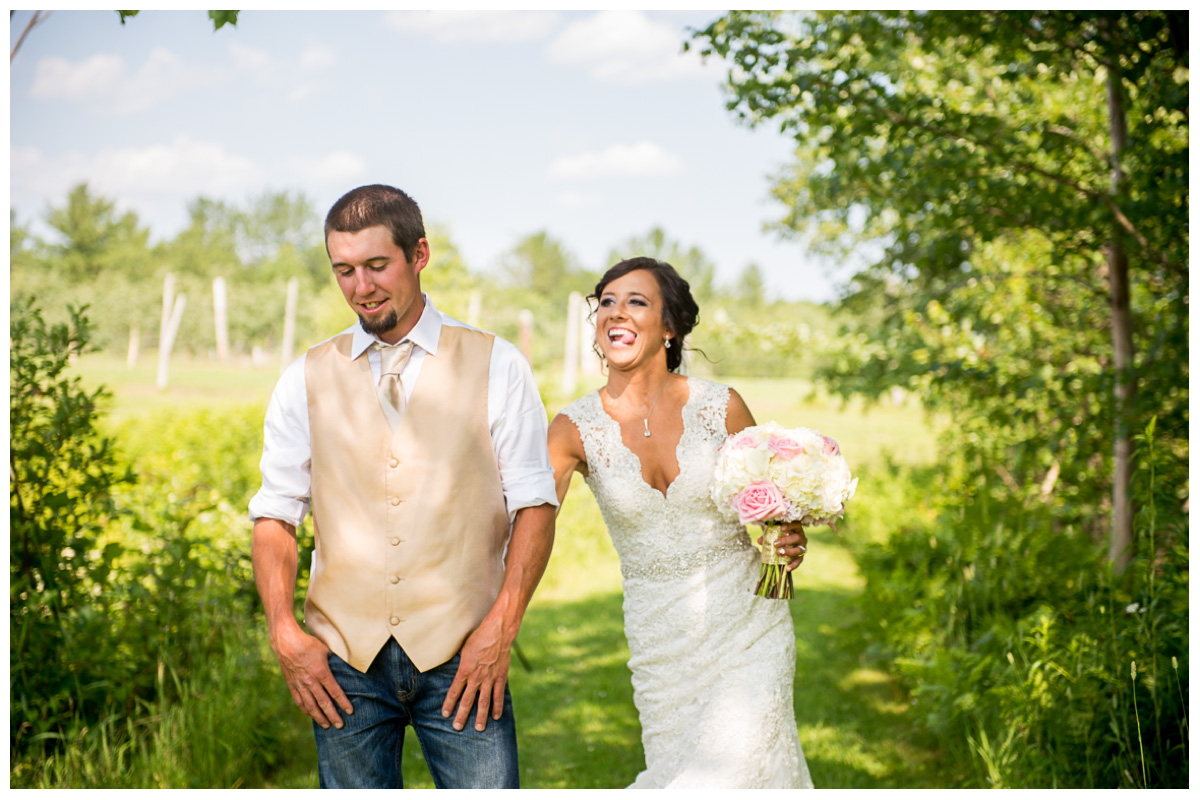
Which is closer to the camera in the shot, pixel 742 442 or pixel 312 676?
pixel 312 676

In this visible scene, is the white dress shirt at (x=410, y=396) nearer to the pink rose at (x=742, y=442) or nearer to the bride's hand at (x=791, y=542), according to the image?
the pink rose at (x=742, y=442)

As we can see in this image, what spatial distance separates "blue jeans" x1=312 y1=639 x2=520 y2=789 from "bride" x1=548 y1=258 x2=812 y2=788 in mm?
980

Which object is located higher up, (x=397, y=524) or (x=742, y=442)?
(x=742, y=442)

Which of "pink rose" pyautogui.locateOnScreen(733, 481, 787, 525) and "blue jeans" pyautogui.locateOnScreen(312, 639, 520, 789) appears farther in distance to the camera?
"pink rose" pyautogui.locateOnScreen(733, 481, 787, 525)

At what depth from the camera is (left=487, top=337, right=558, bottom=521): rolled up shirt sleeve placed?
2.36m

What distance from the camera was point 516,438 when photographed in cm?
238

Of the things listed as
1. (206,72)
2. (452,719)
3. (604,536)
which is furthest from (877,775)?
(206,72)

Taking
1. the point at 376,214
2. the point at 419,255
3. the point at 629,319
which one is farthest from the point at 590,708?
the point at 376,214

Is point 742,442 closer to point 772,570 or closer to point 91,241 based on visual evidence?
point 772,570

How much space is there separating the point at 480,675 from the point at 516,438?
0.62 metres

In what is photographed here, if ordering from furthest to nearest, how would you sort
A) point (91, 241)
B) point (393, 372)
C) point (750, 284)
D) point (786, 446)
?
1. point (750, 284)
2. point (91, 241)
3. point (786, 446)
4. point (393, 372)

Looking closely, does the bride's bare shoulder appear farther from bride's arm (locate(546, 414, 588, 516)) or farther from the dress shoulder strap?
bride's arm (locate(546, 414, 588, 516))

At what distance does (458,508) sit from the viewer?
2.32 metres

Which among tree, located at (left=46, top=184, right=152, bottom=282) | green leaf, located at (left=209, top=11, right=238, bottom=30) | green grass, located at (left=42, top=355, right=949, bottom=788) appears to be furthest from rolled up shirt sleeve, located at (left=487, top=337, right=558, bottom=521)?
tree, located at (left=46, top=184, right=152, bottom=282)
